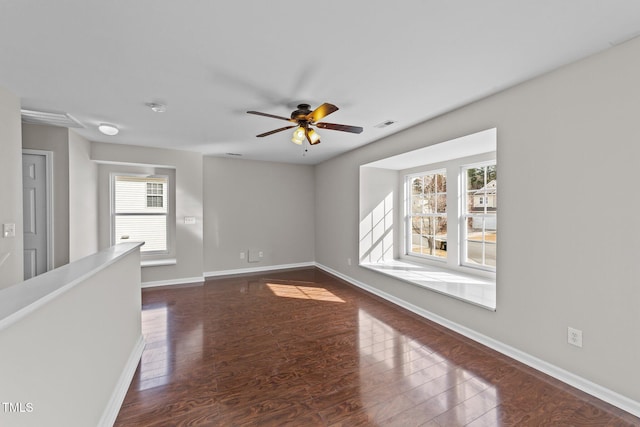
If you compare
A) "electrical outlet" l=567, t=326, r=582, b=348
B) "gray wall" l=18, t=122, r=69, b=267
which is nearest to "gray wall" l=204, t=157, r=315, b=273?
"gray wall" l=18, t=122, r=69, b=267

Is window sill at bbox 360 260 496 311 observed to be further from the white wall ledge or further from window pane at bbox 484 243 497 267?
the white wall ledge

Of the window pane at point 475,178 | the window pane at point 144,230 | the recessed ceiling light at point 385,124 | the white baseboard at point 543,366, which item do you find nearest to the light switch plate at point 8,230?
the window pane at point 144,230

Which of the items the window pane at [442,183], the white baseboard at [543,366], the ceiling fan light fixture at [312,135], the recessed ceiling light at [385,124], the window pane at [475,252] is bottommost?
the white baseboard at [543,366]

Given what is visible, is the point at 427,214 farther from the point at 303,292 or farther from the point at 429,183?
the point at 303,292

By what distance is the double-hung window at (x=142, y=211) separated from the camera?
15.4ft

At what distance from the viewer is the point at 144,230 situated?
4.84m

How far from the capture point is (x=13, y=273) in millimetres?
2557

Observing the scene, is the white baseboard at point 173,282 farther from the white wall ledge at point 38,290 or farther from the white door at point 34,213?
the white wall ledge at point 38,290

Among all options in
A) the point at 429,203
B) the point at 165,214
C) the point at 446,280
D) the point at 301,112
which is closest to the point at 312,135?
the point at 301,112

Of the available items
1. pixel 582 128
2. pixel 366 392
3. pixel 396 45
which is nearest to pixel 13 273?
pixel 366 392

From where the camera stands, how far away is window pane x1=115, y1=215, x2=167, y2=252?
470 cm

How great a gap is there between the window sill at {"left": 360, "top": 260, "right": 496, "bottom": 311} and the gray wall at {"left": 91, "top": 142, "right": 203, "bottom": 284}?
306 centimetres

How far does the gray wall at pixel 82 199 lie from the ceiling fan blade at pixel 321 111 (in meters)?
3.36

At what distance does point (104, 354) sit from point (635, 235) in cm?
344
